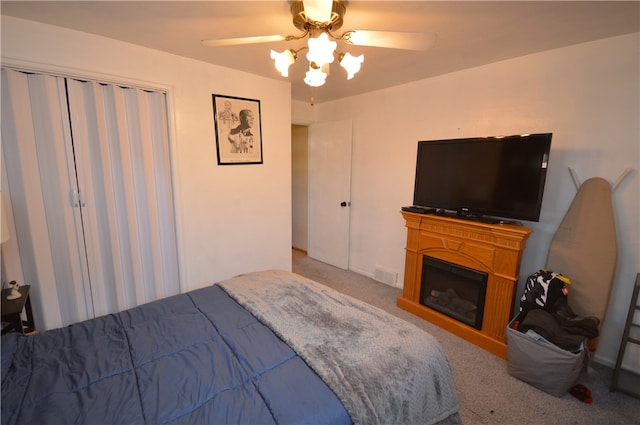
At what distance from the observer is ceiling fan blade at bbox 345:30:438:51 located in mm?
1349

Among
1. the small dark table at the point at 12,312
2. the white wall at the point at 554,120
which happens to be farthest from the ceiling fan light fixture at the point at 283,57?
the small dark table at the point at 12,312

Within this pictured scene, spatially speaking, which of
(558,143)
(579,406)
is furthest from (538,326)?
(558,143)

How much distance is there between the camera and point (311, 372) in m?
→ 1.17

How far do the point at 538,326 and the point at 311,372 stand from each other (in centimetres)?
167

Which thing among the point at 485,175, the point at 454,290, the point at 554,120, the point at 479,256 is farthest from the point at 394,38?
the point at 454,290

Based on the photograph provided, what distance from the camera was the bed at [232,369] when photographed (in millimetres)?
996

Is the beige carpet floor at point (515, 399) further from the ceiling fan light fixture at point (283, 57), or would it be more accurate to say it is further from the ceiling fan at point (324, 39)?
the ceiling fan light fixture at point (283, 57)

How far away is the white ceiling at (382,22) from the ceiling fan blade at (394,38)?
0.92 ft

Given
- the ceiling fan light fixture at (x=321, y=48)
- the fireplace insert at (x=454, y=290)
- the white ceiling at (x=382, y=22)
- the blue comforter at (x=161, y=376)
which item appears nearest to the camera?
the blue comforter at (x=161, y=376)

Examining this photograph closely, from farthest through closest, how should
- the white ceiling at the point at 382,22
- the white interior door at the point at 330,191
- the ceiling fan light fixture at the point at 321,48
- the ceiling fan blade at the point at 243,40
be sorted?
the white interior door at the point at 330,191, the white ceiling at the point at 382,22, the ceiling fan blade at the point at 243,40, the ceiling fan light fixture at the point at 321,48

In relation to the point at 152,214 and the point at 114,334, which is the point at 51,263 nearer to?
the point at 152,214

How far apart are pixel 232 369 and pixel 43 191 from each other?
203 centimetres

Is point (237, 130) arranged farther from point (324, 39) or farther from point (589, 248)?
point (589, 248)

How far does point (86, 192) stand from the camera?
2.19 m
